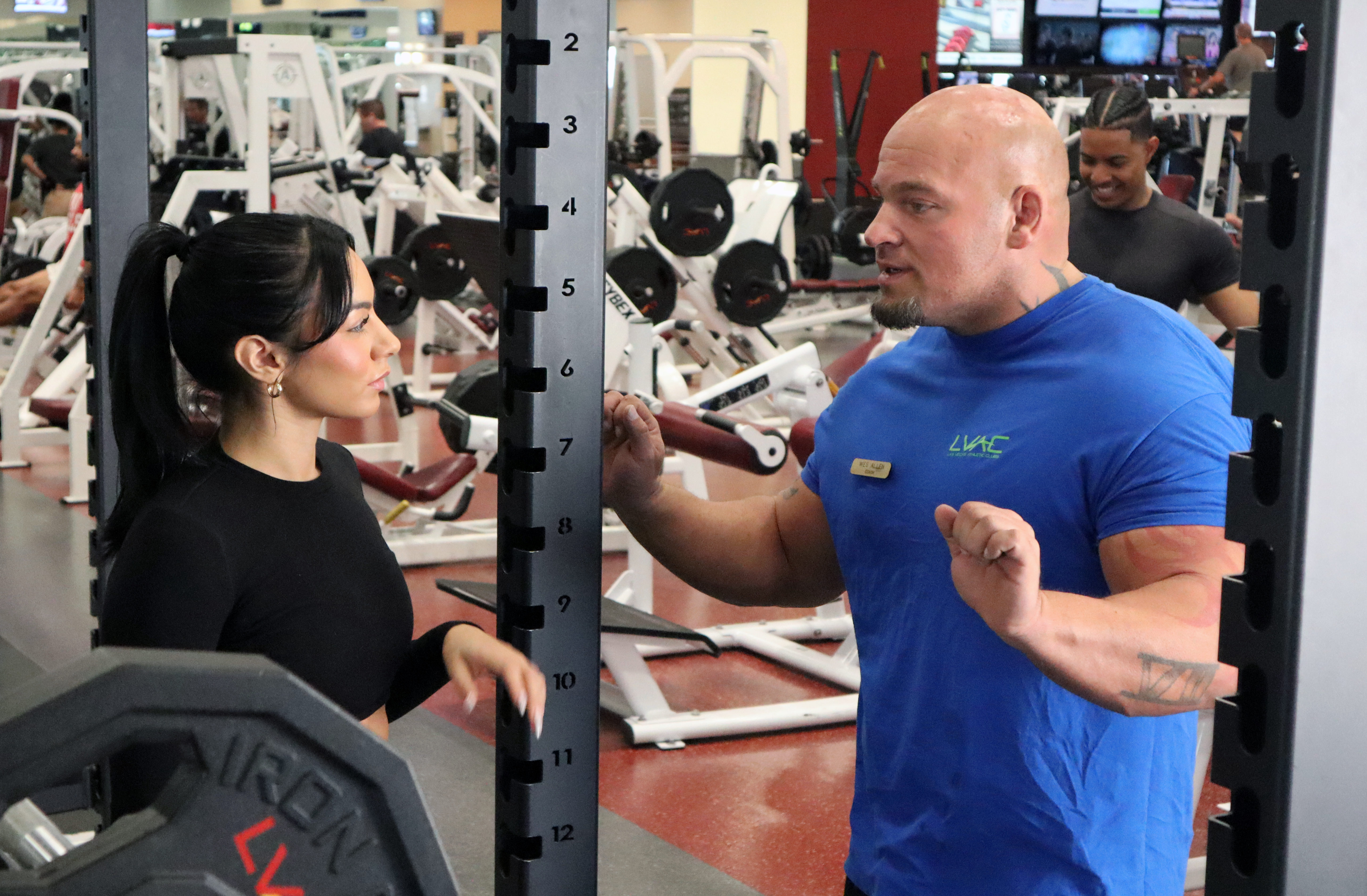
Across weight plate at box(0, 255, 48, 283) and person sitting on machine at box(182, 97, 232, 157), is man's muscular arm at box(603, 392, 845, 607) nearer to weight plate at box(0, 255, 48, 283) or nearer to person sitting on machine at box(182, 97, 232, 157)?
person sitting on machine at box(182, 97, 232, 157)

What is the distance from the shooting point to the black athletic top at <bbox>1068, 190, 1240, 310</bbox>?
12.1ft

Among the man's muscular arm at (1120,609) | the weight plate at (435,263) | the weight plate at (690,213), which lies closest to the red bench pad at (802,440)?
the man's muscular arm at (1120,609)

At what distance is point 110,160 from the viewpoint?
5.92 feet

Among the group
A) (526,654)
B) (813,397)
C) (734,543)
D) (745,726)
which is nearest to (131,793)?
(526,654)

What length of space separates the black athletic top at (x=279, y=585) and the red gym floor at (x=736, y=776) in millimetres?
1605

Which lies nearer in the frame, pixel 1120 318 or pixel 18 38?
pixel 1120 318

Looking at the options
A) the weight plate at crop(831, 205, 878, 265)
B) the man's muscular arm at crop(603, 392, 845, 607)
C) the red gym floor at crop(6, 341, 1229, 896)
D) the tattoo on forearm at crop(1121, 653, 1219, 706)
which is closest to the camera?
the tattoo on forearm at crop(1121, 653, 1219, 706)

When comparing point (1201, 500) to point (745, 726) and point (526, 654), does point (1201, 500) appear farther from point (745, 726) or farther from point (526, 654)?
point (745, 726)

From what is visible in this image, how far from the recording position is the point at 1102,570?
4.19 ft

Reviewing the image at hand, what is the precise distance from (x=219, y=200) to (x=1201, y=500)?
241 inches

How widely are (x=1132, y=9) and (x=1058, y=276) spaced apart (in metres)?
15.3

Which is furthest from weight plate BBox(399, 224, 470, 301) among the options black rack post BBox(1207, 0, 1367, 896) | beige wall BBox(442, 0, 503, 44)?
beige wall BBox(442, 0, 503, 44)

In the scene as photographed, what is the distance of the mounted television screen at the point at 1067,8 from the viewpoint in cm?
1537

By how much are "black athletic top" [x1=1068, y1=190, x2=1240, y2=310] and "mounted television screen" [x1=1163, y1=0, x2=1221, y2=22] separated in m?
13.1
